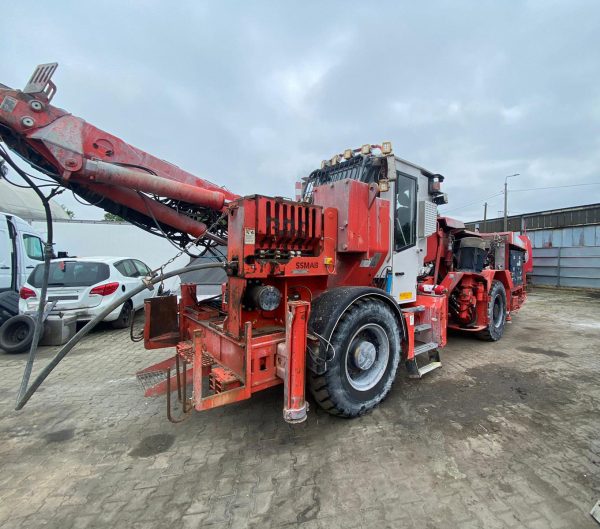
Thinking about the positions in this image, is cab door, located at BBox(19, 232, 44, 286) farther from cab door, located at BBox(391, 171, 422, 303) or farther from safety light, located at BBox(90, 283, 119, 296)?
cab door, located at BBox(391, 171, 422, 303)

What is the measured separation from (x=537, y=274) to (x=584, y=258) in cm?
221

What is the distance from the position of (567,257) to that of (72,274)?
19398 mm

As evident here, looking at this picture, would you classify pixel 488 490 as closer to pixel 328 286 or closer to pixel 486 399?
pixel 486 399

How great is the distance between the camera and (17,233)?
6.94m

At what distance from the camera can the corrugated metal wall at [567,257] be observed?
47.7 ft

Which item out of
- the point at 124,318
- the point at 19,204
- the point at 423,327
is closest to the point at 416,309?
the point at 423,327

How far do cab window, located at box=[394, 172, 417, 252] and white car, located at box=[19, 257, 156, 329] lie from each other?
15.7 feet

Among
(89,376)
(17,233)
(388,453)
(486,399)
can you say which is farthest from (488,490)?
(17,233)

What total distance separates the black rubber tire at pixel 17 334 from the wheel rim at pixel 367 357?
5651 mm

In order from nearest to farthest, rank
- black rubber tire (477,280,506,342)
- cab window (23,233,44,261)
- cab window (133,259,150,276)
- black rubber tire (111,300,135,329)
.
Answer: black rubber tire (477,280,506,342)
black rubber tire (111,300,135,329)
cab window (23,233,44,261)
cab window (133,259,150,276)

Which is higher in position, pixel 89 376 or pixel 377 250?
pixel 377 250

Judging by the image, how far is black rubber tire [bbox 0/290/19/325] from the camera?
6.13 metres

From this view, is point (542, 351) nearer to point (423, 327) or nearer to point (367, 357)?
point (423, 327)

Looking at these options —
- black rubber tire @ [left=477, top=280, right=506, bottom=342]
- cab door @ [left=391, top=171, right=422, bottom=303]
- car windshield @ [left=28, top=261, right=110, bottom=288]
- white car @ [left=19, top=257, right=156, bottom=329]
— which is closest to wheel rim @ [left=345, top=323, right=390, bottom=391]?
cab door @ [left=391, top=171, right=422, bottom=303]
